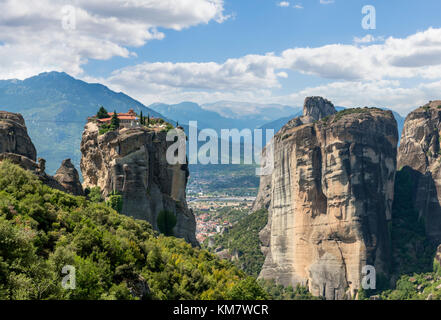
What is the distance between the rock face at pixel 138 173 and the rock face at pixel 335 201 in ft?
102

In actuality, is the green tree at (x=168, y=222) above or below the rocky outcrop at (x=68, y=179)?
below

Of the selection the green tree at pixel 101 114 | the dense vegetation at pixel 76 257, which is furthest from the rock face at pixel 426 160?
the dense vegetation at pixel 76 257

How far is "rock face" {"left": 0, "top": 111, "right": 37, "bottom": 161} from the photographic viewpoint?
4338cm

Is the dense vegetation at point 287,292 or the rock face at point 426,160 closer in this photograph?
the dense vegetation at point 287,292

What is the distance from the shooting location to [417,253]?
7950 cm

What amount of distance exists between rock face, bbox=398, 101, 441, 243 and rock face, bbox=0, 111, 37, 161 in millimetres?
66284

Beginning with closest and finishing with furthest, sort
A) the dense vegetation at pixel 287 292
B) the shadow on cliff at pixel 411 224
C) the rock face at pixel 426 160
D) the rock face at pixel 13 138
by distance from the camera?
1. the rock face at pixel 13 138
2. the dense vegetation at pixel 287 292
3. the shadow on cliff at pixel 411 224
4. the rock face at pixel 426 160

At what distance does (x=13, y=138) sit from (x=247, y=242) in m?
64.8

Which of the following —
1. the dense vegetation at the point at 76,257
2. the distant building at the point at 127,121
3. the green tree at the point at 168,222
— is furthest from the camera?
the distant building at the point at 127,121

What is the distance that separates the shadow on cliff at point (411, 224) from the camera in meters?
77.3

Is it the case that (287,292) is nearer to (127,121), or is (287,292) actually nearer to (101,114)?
(127,121)

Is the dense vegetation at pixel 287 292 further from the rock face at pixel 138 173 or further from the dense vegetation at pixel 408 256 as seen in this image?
the rock face at pixel 138 173

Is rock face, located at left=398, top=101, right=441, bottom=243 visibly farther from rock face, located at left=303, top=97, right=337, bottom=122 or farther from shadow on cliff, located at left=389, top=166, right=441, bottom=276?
rock face, located at left=303, top=97, right=337, bottom=122
